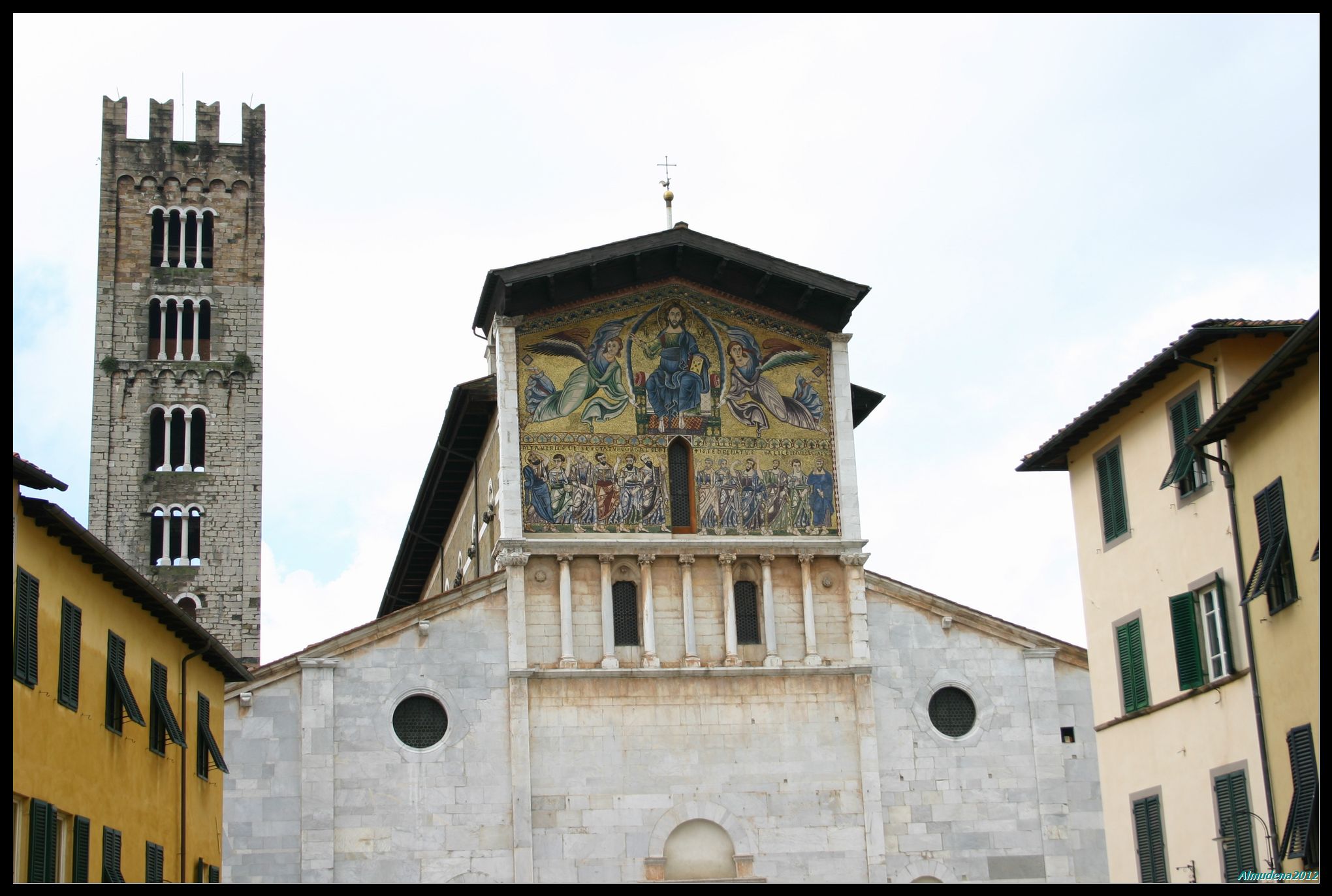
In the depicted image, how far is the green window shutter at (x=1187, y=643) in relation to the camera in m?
22.9

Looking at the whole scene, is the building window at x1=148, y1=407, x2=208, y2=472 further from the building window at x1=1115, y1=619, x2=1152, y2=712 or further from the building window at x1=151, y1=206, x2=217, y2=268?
the building window at x1=1115, y1=619, x2=1152, y2=712

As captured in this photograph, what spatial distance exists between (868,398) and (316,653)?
545 inches

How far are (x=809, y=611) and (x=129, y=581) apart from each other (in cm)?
1389

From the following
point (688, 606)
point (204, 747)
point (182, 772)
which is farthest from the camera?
point (688, 606)

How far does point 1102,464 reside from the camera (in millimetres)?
26141

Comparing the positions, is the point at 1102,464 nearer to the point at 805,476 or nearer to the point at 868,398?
the point at 805,476

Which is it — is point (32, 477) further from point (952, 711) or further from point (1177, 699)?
point (952, 711)

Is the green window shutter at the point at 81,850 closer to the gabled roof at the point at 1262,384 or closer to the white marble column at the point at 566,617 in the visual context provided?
the white marble column at the point at 566,617

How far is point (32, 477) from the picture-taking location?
19.1 metres

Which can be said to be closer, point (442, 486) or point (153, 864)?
point (153, 864)

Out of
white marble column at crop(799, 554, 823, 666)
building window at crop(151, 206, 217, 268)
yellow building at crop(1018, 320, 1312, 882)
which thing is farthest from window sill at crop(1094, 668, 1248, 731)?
building window at crop(151, 206, 217, 268)

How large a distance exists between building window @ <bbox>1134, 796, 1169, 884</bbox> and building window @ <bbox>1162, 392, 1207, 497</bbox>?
13.3 ft

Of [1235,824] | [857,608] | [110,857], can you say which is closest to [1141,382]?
[1235,824]
